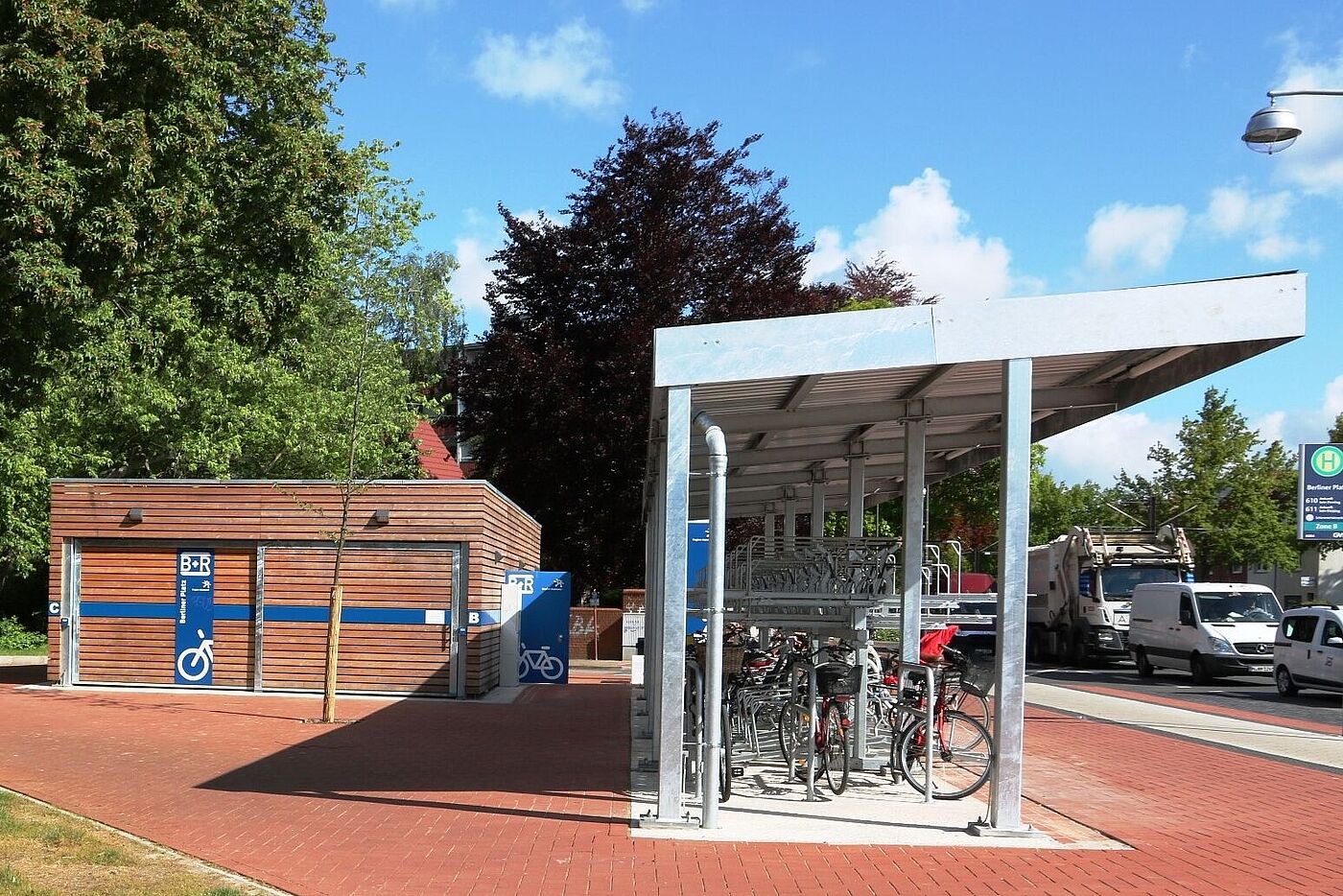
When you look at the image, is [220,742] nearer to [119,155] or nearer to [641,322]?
[119,155]

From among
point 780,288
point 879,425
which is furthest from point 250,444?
point 879,425

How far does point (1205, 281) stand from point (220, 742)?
9.83 meters

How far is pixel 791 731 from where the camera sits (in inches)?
428

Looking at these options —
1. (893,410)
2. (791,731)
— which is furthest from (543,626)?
(893,410)

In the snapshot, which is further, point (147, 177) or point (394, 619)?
point (394, 619)

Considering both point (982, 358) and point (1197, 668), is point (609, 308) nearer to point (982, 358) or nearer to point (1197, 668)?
point (1197, 668)

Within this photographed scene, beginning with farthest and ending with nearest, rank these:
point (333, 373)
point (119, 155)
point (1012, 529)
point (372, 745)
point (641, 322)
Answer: point (333, 373)
point (641, 322)
point (372, 745)
point (119, 155)
point (1012, 529)

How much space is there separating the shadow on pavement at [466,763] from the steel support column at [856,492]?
10.7 ft

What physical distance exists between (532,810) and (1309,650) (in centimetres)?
1750

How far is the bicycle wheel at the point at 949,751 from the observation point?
9888mm

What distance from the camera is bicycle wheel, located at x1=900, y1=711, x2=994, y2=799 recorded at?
9888mm

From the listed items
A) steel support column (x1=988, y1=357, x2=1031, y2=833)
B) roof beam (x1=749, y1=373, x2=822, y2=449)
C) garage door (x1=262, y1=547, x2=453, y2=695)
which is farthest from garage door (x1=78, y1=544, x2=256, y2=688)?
steel support column (x1=988, y1=357, x2=1031, y2=833)

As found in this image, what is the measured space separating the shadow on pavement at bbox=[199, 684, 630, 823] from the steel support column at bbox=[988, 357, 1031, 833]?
8.18 feet

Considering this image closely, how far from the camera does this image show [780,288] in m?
28.1
